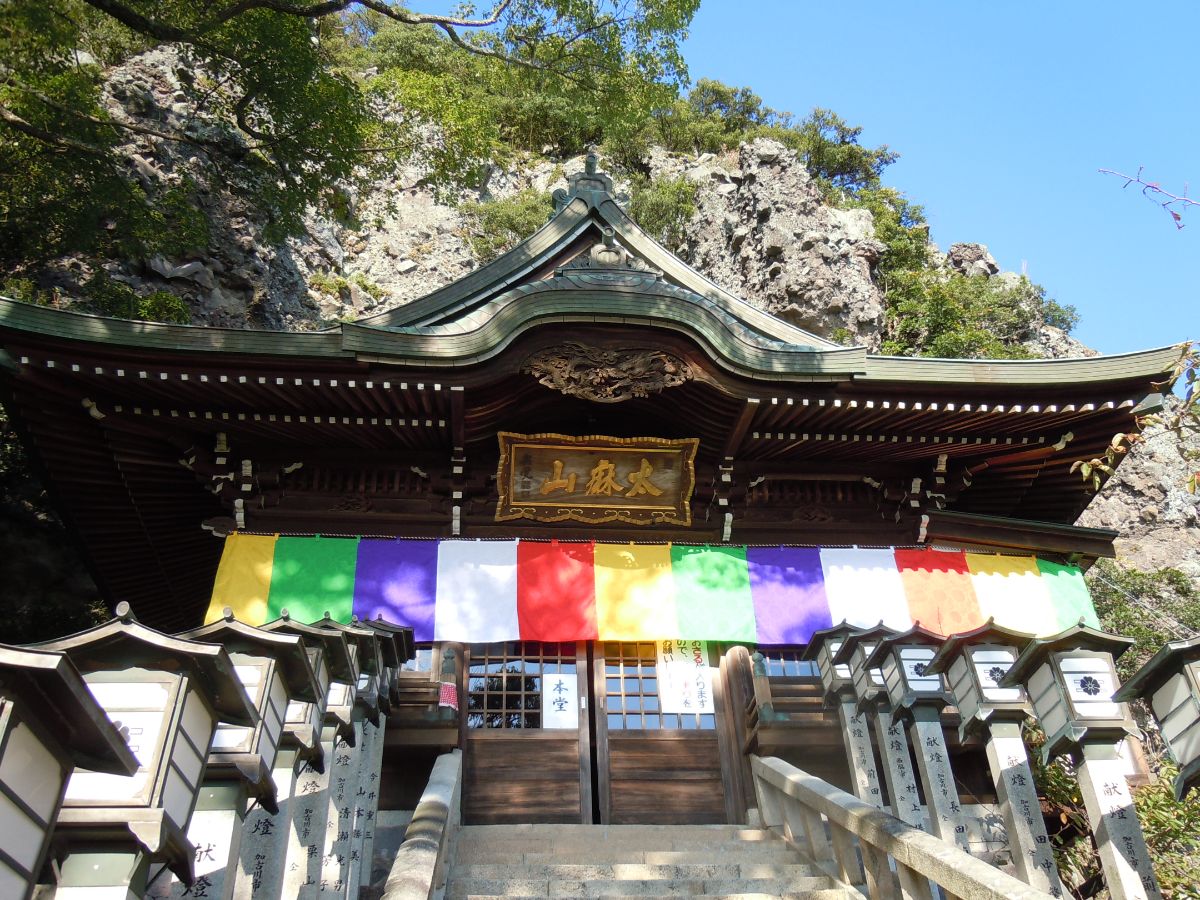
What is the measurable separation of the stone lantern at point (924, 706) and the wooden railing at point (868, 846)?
0.48 m

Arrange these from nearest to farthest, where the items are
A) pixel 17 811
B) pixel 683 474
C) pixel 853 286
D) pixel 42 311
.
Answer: pixel 17 811 → pixel 42 311 → pixel 683 474 → pixel 853 286

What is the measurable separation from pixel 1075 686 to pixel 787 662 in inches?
180

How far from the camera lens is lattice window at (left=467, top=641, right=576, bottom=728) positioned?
863 cm

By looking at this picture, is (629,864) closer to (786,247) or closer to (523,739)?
(523,739)

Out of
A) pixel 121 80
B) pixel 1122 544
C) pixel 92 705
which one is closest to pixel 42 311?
pixel 92 705

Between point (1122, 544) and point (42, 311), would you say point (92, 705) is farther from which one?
point (1122, 544)

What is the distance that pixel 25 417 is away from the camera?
8227 mm

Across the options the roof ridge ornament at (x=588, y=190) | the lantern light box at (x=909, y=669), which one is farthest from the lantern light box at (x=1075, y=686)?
the roof ridge ornament at (x=588, y=190)

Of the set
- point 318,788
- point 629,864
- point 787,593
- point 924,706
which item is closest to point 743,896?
point 629,864

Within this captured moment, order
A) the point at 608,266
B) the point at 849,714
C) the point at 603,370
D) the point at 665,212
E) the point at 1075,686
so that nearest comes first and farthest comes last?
the point at 1075,686
the point at 849,714
the point at 603,370
the point at 608,266
the point at 665,212

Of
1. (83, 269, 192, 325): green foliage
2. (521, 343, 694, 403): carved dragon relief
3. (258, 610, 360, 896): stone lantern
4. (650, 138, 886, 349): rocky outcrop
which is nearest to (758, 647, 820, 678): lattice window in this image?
(521, 343, 694, 403): carved dragon relief

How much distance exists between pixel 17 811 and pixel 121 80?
21.4 m

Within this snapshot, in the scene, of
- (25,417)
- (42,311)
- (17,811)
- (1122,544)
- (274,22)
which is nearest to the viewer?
(17,811)

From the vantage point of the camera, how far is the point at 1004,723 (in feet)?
18.4
